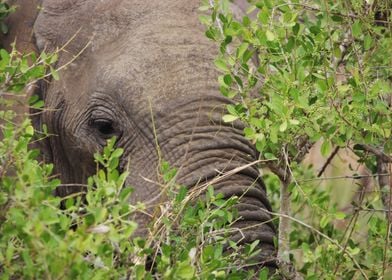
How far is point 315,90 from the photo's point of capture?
3.88 metres

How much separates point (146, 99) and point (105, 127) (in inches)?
12.6

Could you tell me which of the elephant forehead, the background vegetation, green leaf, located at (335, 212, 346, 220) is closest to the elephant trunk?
the background vegetation

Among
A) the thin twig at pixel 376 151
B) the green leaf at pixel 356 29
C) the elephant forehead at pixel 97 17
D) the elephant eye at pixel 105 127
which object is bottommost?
the elephant eye at pixel 105 127

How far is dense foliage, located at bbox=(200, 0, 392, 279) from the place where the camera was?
3771 mm

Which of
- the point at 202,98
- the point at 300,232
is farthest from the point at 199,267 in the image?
the point at 300,232

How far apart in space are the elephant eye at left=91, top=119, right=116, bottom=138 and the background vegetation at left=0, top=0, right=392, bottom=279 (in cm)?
Answer: 55

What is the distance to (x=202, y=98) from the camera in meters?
4.41

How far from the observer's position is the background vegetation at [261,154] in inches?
114

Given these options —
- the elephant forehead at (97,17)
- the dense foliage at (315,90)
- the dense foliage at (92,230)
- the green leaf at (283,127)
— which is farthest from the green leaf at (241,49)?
the elephant forehead at (97,17)

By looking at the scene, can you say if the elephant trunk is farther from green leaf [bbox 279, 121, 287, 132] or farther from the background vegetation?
green leaf [bbox 279, 121, 287, 132]

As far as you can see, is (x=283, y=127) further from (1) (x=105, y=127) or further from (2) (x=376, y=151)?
(1) (x=105, y=127)

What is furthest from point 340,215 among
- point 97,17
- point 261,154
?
point 97,17

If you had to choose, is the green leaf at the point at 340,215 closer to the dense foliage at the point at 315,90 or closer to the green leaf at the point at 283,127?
the dense foliage at the point at 315,90

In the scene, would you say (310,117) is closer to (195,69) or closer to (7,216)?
(195,69)
